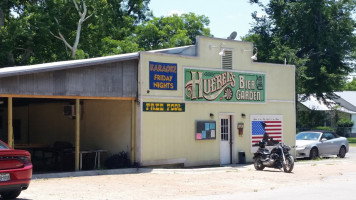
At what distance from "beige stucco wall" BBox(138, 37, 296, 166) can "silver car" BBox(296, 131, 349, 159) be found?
3.73ft

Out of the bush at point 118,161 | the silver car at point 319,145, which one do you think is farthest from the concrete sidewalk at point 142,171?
the silver car at point 319,145

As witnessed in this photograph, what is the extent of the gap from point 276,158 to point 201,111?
3.81 metres

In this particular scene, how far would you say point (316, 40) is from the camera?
155 ft

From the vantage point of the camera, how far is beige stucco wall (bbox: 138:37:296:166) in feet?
63.3

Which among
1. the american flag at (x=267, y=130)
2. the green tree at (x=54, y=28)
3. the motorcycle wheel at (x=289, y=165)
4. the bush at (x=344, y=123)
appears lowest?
the motorcycle wheel at (x=289, y=165)

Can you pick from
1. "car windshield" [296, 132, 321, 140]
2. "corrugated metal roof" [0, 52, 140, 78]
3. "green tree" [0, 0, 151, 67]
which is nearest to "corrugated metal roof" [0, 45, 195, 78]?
"corrugated metal roof" [0, 52, 140, 78]

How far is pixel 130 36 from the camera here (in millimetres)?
53406

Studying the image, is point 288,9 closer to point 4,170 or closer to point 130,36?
point 130,36

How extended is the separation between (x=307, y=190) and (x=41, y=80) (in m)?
8.67

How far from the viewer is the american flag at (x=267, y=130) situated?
23.0 m

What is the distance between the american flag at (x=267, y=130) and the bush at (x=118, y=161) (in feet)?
20.7

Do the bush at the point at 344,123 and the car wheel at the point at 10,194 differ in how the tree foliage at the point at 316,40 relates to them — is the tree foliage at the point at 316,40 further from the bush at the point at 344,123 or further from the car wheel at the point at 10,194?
the car wheel at the point at 10,194

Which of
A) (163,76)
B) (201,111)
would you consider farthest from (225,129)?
(163,76)

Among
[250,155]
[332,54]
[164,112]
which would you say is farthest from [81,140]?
[332,54]
